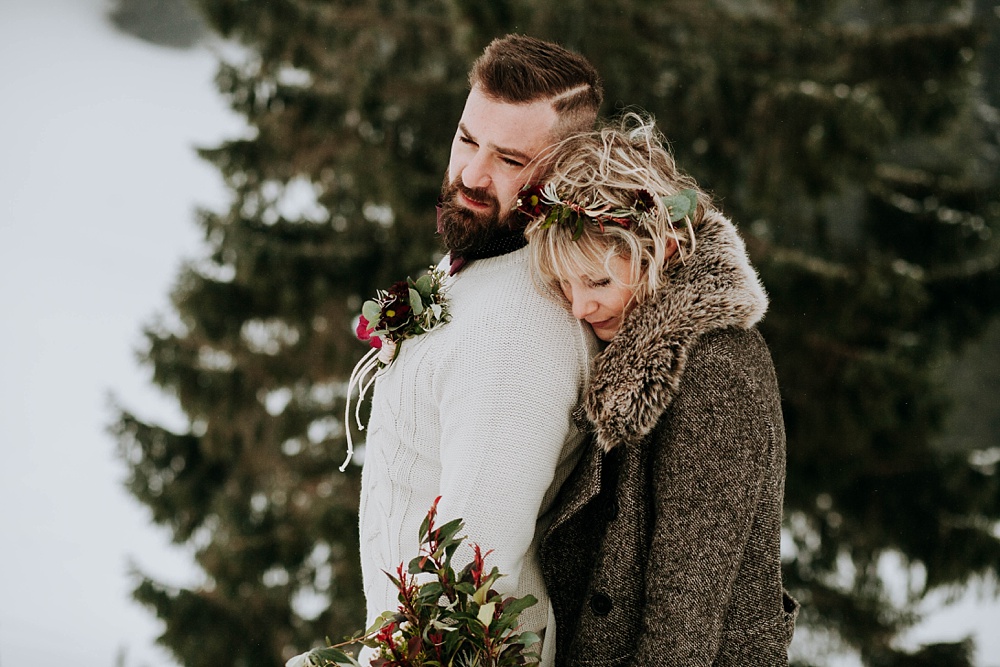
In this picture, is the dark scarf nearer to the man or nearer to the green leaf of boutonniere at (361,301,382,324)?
the man

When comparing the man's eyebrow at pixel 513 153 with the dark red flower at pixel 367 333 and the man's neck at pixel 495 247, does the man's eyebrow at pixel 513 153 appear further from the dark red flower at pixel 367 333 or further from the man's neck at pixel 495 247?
the dark red flower at pixel 367 333

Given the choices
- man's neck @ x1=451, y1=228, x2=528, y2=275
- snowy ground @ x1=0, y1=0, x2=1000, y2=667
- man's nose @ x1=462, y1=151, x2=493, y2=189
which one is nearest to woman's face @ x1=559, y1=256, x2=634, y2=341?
man's neck @ x1=451, y1=228, x2=528, y2=275

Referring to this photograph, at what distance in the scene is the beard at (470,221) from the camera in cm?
172

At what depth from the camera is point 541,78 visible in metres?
1.67

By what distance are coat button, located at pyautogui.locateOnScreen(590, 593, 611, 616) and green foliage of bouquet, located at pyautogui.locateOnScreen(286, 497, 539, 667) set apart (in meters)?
0.16

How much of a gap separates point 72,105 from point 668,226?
9.64 m

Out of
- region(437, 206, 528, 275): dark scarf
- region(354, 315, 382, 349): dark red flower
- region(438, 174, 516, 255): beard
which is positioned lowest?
region(354, 315, 382, 349): dark red flower

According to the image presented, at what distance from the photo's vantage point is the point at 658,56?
4582 millimetres

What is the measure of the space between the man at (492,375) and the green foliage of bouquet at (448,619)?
61 millimetres

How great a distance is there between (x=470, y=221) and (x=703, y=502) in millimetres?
718

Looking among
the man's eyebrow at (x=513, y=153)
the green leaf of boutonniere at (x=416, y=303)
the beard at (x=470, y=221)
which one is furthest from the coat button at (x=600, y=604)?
the man's eyebrow at (x=513, y=153)

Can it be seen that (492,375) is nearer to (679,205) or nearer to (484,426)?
(484,426)

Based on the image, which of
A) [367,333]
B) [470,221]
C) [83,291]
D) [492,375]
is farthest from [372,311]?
[83,291]

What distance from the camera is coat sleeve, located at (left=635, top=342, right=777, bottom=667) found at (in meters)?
1.38
